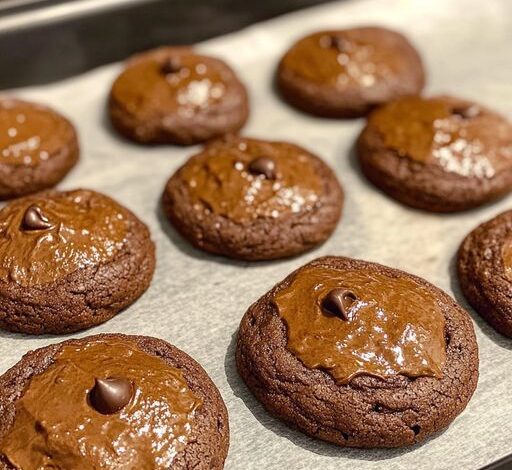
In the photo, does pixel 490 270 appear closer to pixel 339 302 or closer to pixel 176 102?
pixel 339 302

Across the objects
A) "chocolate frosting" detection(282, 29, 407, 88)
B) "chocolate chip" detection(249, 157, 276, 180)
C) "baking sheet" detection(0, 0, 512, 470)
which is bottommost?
"baking sheet" detection(0, 0, 512, 470)

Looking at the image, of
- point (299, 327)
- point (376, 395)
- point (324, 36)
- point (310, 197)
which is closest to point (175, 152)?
point (310, 197)

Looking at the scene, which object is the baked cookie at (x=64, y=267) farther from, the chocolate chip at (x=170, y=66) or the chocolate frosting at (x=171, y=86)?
the chocolate chip at (x=170, y=66)

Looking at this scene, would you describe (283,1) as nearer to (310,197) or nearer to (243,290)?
(310,197)

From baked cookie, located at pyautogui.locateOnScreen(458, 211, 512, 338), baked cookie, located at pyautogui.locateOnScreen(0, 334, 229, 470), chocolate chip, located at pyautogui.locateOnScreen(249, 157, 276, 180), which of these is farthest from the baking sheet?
chocolate chip, located at pyautogui.locateOnScreen(249, 157, 276, 180)

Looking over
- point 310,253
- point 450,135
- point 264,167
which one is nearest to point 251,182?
point 264,167

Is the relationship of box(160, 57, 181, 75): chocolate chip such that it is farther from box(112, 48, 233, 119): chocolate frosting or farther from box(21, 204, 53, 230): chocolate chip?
box(21, 204, 53, 230): chocolate chip

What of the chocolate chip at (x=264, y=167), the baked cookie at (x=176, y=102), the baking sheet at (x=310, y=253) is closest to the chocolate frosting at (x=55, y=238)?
the baking sheet at (x=310, y=253)
